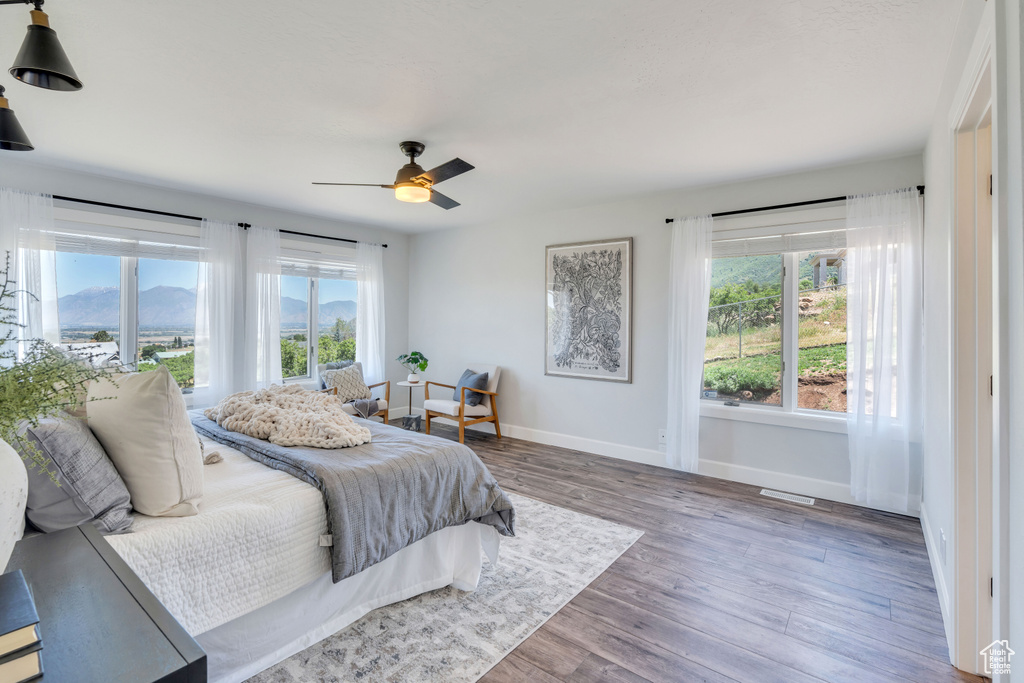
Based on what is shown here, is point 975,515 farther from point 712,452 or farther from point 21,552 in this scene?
point 21,552

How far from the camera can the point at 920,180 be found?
3.32 metres

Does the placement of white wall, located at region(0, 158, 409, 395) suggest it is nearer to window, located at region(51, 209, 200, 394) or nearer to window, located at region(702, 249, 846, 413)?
window, located at region(51, 209, 200, 394)

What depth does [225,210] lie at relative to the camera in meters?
4.70

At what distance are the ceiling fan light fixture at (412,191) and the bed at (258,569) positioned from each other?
1.79 meters

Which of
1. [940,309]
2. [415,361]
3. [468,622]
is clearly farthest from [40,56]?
[415,361]

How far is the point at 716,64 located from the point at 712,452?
3135 mm

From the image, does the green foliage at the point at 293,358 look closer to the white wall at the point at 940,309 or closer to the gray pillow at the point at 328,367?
the gray pillow at the point at 328,367

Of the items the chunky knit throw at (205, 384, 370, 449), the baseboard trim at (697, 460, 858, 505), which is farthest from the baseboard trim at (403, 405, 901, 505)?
the chunky knit throw at (205, 384, 370, 449)

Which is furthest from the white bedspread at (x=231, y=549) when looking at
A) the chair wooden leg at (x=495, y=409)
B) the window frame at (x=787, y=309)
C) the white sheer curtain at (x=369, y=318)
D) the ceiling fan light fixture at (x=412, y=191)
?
the white sheer curtain at (x=369, y=318)

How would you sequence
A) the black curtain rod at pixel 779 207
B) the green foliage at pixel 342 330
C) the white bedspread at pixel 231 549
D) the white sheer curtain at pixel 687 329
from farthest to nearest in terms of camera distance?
the green foliage at pixel 342 330 < the white sheer curtain at pixel 687 329 < the black curtain rod at pixel 779 207 < the white bedspread at pixel 231 549

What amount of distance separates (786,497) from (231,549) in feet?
12.3

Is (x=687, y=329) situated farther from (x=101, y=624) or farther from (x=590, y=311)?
(x=101, y=624)

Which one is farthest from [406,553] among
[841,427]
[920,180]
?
[920,180]

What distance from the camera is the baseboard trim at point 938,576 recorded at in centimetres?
205
